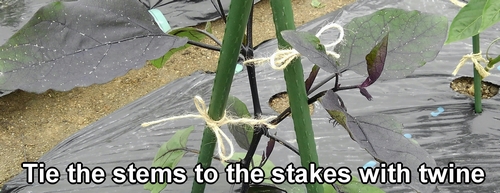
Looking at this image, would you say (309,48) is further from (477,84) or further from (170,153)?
(477,84)

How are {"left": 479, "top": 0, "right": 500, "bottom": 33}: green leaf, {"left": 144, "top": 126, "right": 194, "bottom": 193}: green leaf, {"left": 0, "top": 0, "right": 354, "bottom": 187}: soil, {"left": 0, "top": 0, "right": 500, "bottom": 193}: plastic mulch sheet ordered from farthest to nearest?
{"left": 0, "top": 0, "right": 354, "bottom": 187}: soil, {"left": 0, "top": 0, "right": 500, "bottom": 193}: plastic mulch sheet, {"left": 144, "top": 126, "right": 194, "bottom": 193}: green leaf, {"left": 479, "top": 0, "right": 500, "bottom": 33}: green leaf

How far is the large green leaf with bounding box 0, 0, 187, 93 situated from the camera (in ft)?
1.07

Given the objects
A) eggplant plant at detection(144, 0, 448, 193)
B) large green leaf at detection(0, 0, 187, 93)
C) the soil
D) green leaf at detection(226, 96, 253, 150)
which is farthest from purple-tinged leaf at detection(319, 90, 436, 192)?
the soil

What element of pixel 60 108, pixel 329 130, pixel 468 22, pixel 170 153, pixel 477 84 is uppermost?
pixel 468 22

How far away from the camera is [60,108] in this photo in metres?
2.13

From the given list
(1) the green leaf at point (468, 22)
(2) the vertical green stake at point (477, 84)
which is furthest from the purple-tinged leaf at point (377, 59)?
(2) the vertical green stake at point (477, 84)

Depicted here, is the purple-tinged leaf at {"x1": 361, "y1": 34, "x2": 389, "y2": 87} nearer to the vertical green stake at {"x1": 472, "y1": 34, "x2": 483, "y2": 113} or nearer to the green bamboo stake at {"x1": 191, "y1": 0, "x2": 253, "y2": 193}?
the green bamboo stake at {"x1": 191, "y1": 0, "x2": 253, "y2": 193}

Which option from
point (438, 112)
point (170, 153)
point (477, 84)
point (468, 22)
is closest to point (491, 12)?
point (468, 22)

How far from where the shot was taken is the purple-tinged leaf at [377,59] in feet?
1.11

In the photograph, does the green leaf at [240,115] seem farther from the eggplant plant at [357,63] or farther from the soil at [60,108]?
the soil at [60,108]

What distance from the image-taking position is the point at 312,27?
1653mm

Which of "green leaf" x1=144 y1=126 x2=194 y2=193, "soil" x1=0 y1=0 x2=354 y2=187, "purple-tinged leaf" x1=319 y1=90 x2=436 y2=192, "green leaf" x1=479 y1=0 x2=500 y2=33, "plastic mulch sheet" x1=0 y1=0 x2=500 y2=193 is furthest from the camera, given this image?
"soil" x1=0 y1=0 x2=354 y2=187

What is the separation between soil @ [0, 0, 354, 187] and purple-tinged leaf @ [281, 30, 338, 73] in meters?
1.77

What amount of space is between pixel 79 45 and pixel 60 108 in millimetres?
1977
